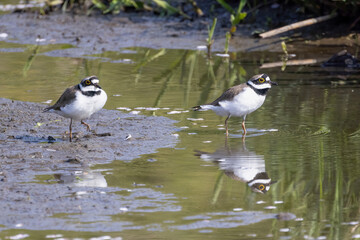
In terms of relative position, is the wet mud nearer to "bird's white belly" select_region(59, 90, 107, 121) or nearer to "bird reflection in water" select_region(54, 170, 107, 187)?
"bird's white belly" select_region(59, 90, 107, 121)

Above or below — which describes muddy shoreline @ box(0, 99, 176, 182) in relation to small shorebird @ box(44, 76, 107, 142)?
below

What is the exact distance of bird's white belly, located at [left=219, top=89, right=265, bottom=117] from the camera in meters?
8.78

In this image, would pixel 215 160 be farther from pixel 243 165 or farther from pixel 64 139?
pixel 64 139

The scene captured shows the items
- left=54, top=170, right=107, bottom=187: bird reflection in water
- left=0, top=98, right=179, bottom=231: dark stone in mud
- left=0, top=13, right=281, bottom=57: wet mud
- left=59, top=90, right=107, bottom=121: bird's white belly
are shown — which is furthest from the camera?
left=0, top=13, right=281, bottom=57: wet mud

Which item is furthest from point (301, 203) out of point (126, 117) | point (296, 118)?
point (126, 117)

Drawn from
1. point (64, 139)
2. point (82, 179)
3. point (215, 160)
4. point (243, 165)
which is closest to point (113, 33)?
point (64, 139)

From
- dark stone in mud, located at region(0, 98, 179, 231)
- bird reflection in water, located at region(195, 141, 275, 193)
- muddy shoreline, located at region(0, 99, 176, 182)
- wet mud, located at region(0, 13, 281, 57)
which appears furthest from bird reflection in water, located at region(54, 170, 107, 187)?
wet mud, located at region(0, 13, 281, 57)

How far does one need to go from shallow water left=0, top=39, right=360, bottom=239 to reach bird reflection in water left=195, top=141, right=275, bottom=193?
0.07 ft

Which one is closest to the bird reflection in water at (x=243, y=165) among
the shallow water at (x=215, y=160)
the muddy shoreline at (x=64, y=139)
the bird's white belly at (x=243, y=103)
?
the shallow water at (x=215, y=160)

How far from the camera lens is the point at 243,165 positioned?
754cm

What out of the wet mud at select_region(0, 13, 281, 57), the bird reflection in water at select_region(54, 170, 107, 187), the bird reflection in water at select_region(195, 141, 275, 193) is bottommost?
the bird reflection in water at select_region(54, 170, 107, 187)

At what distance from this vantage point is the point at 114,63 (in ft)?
44.9

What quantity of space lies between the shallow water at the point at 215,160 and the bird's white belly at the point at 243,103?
0.30m

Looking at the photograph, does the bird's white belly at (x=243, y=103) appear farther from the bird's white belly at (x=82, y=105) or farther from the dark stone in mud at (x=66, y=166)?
the bird's white belly at (x=82, y=105)
